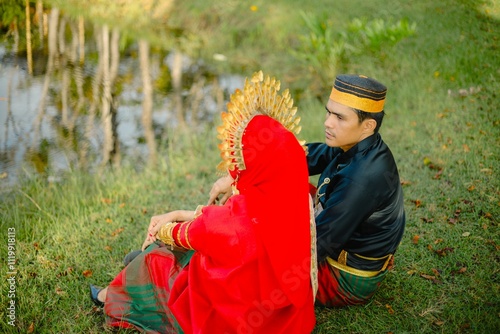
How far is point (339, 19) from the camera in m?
9.32

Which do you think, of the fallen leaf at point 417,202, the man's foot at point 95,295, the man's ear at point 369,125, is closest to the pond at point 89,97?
the man's foot at point 95,295

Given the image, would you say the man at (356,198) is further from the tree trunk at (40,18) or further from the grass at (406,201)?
the tree trunk at (40,18)

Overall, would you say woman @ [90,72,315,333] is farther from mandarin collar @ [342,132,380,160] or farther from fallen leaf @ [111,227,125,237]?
fallen leaf @ [111,227,125,237]

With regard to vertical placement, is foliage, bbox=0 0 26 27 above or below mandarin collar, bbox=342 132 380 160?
below

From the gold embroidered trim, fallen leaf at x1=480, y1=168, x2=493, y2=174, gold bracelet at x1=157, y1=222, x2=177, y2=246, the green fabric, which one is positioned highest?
gold bracelet at x1=157, y1=222, x2=177, y2=246

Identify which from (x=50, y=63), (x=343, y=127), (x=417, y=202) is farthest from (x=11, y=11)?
(x=343, y=127)

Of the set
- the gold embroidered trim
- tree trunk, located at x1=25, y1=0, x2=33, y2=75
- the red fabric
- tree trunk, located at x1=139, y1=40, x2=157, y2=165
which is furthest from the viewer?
tree trunk, located at x1=25, y1=0, x2=33, y2=75

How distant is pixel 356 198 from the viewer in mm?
2486

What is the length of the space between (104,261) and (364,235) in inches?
74.3

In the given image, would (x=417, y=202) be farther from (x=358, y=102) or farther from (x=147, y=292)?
(x=147, y=292)

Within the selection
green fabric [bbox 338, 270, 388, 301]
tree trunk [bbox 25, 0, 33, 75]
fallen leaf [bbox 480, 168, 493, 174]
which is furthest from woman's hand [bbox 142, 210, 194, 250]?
tree trunk [bbox 25, 0, 33, 75]

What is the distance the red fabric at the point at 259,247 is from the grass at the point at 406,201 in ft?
2.50

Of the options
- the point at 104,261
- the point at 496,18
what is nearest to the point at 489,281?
the point at 104,261

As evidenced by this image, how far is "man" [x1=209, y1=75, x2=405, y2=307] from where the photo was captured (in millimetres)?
2498
